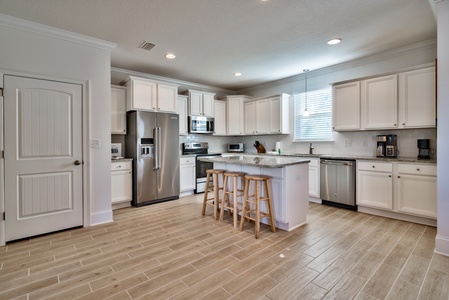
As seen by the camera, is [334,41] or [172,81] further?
[172,81]

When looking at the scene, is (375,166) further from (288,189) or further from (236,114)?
(236,114)

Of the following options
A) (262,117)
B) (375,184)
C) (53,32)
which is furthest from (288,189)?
(53,32)

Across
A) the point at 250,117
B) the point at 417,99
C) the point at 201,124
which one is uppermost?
the point at 250,117

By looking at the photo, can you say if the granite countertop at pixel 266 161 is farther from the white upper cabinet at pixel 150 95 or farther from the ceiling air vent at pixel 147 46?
the ceiling air vent at pixel 147 46

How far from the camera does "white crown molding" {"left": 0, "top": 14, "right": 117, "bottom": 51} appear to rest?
2.67 meters

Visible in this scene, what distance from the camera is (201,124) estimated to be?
5.54 m

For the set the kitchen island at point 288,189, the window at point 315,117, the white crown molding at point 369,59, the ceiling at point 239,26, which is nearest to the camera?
the ceiling at point 239,26

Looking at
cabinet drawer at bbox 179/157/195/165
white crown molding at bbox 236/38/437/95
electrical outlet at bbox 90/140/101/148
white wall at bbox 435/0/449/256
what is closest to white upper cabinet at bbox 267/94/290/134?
white crown molding at bbox 236/38/437/95

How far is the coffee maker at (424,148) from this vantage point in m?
3.39

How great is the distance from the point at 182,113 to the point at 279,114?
231 cm

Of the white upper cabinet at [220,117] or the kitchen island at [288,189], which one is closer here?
the kitchen island at [288,189]

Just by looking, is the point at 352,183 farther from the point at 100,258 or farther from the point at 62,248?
the point at 62,248

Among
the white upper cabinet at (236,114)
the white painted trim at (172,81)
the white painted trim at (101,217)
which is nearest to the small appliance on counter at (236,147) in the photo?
the white upper cabinet at (236,114)

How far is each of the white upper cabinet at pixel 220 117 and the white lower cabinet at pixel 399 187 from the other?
11.1ft
